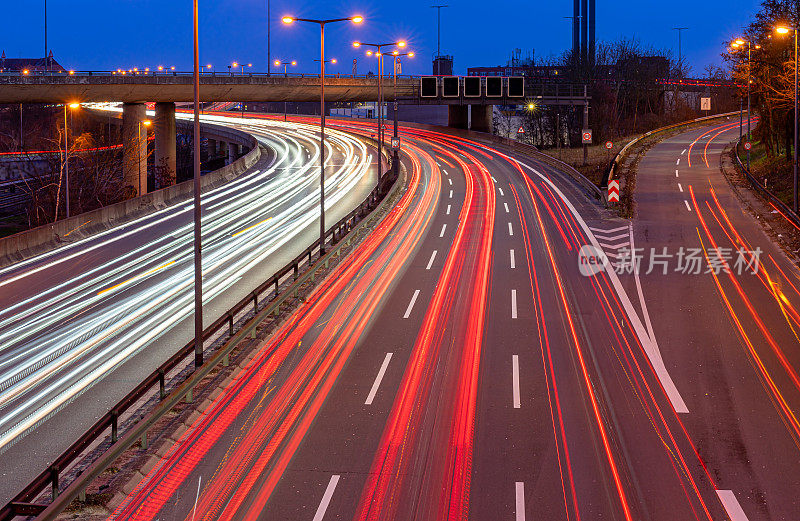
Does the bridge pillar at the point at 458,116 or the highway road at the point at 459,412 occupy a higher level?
the bridge pillar at the point at 458,116

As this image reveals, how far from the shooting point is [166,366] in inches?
646

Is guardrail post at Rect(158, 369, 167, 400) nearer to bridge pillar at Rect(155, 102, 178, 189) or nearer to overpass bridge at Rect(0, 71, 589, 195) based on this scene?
overpass bridge at Rect(0, 71, 589, 195)

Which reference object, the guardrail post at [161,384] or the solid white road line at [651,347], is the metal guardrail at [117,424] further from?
the solid white road line at [651,347]

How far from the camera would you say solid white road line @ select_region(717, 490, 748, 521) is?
11803 mm

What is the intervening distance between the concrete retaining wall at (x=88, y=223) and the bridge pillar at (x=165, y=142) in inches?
310

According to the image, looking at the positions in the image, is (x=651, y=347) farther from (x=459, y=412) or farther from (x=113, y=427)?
(x=113, y=427)

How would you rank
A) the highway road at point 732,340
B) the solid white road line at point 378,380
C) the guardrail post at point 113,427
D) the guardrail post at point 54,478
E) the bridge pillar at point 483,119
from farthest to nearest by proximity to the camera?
the bridge pillar at point 483,119, the solid white road line at point 378,380, the highway road at point 732,340, the guardrail post at point 113,427, the guardrail post at point 54,478

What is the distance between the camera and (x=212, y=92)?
64688mm

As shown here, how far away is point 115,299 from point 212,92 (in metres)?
40.9

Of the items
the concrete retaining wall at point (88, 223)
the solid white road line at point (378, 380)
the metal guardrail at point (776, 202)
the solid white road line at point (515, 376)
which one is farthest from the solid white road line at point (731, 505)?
the concrete retaining wall at point (88, 223)

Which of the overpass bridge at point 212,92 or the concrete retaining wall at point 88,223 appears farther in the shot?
the overpass bridge at point 212,92

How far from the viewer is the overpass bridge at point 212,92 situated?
55.3 m

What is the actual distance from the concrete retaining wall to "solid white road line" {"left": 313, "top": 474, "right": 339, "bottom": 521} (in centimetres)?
2323

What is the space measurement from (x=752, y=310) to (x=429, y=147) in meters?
50.6
